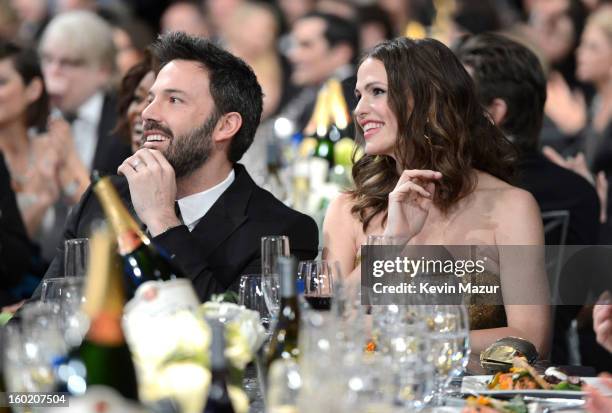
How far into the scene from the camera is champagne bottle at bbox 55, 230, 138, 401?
1.58 meters

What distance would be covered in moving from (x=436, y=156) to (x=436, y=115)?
0.12m

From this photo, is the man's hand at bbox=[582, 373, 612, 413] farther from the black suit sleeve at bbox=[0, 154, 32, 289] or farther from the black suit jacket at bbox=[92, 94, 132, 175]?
the black suit sleeve at bbox=[0, 154, 32, 289]

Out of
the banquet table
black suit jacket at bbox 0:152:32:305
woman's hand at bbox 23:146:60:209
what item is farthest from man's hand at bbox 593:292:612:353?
woman's hand at bbox 23:146:60:209

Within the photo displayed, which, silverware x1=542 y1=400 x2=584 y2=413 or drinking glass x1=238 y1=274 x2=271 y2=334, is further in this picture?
drinking glass x1=238 y1=274 x2=271 y2=334

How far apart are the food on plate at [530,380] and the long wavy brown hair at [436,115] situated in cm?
121

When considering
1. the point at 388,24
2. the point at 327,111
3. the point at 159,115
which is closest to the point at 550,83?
the point at 388,24

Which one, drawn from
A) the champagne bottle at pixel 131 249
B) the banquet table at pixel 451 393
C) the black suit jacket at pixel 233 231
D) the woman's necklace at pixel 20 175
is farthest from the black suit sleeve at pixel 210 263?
the woman's necklace at pixel 20 175

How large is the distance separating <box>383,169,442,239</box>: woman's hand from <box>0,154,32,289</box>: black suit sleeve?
1988 mm

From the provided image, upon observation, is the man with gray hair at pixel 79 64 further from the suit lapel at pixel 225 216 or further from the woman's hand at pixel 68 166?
the suit lapel at pixel 225 216

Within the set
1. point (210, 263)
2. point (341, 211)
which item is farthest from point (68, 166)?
point (210, 263)

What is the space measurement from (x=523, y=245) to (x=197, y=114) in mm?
1079

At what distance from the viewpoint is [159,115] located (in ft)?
11.5

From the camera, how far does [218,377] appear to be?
1790 millimetres

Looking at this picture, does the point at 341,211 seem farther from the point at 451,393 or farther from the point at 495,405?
the point at 495,405
